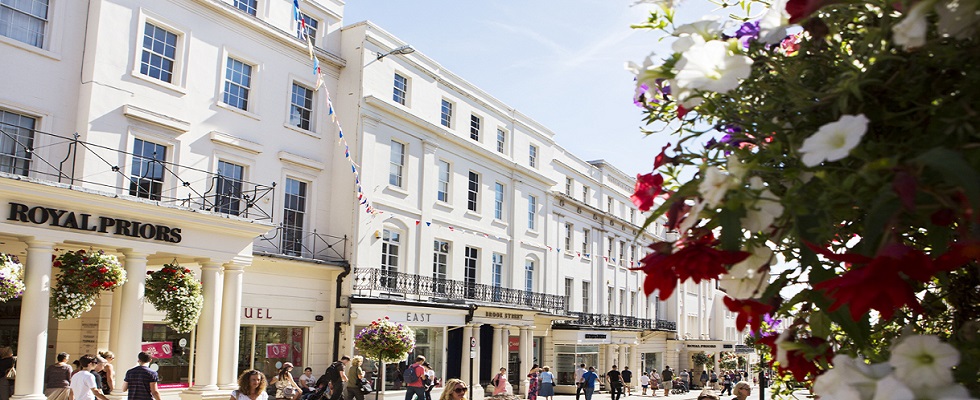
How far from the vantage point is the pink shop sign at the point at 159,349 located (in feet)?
62.5

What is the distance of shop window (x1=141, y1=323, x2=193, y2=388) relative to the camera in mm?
19172

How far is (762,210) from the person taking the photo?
157 centimetres

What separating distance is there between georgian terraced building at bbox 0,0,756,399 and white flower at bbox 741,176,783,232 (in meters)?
14.5

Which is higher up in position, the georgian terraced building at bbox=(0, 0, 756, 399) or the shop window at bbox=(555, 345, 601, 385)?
the georgian terraced building at bbox=(0, 0, 756, 399)

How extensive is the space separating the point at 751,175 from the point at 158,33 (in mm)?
20324

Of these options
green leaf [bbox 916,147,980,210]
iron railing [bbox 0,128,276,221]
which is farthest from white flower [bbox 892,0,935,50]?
iron railing [bbox 0,128,276,221]

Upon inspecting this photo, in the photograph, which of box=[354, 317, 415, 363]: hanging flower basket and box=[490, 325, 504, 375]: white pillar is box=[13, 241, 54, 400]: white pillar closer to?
box=[354, 317, 415, 363]: hanging flower basket

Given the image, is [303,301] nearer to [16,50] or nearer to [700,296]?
[16,50]

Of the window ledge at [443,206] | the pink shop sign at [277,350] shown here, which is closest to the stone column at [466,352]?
the window ledge at [443,206]

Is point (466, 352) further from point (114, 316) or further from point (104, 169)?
point (104, 169)

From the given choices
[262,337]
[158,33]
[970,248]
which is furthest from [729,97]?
[262,337]

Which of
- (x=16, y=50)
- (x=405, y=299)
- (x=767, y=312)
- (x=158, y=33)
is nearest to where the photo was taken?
(x=767, y=312)

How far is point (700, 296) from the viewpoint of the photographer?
60531 millimetres

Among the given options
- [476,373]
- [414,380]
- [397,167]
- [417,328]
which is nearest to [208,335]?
[414,380]
